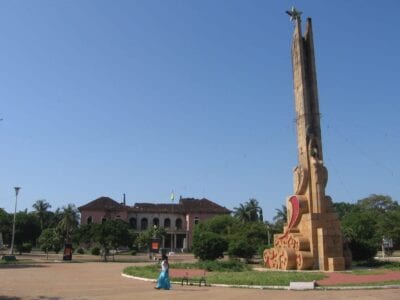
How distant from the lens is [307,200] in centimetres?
3022

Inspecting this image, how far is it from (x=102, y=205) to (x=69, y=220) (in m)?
11.6

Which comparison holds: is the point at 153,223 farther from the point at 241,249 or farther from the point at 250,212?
the point at 241,249

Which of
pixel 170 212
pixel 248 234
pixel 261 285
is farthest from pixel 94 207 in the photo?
pixel 261 285

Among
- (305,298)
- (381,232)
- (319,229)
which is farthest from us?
(381,232)

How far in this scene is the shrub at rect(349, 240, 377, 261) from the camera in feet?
111

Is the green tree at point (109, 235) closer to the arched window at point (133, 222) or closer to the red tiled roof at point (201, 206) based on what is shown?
the red tiled roof at point (201, 206)

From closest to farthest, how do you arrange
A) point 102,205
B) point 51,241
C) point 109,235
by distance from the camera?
point 109,235
point 51,241
point 102,205

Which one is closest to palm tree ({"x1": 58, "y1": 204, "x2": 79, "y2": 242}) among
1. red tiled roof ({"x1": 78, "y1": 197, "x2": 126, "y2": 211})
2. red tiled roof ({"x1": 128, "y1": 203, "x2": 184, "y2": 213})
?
red tiled roof ({"x1": 78, "y1": 197, "x2": 126, "y2": 211})

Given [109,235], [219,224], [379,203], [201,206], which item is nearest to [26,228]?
[201,206]

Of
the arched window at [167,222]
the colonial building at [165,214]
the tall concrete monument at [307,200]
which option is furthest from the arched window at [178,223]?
the tall concrete monument at [307,200]

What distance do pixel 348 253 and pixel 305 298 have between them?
52.3 ft

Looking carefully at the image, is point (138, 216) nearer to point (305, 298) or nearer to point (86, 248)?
point (86, 248)

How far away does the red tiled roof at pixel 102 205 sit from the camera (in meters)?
90.9

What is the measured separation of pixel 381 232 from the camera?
208 ft
